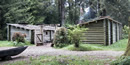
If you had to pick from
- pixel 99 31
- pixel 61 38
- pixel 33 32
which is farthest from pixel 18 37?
pixel 99 31

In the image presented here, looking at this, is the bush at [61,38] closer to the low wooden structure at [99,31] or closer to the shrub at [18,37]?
the low wooden structure at [99,31]

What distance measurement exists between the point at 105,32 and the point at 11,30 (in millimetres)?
14625

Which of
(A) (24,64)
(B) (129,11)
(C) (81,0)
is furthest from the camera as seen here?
(C) (81,0)

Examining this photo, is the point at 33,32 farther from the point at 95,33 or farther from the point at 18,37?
the point at 95,33

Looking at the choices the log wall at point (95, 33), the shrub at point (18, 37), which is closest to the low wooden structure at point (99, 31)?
the log wall at point (95, 33)

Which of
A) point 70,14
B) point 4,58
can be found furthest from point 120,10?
point 4,58

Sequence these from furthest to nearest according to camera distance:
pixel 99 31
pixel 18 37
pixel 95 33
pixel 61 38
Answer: pixel 18 37, pixel 95 33, pixel 99 31, pixel 61 38

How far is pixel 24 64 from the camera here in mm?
7000

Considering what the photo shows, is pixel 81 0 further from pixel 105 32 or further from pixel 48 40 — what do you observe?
pixel 105 32

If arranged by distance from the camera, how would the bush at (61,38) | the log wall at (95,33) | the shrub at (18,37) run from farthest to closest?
the shrub at (18,37) → the log wall at (95,33) → the bush at (61,38)

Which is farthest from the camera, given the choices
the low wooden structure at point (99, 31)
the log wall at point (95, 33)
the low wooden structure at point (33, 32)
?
the low wooden structure at point (33, 32)

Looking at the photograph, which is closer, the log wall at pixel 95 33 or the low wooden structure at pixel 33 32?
the log wall at pixel 95 33

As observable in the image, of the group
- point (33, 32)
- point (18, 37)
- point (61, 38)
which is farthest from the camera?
point (33, 32)

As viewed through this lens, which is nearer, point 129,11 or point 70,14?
point 129,11
